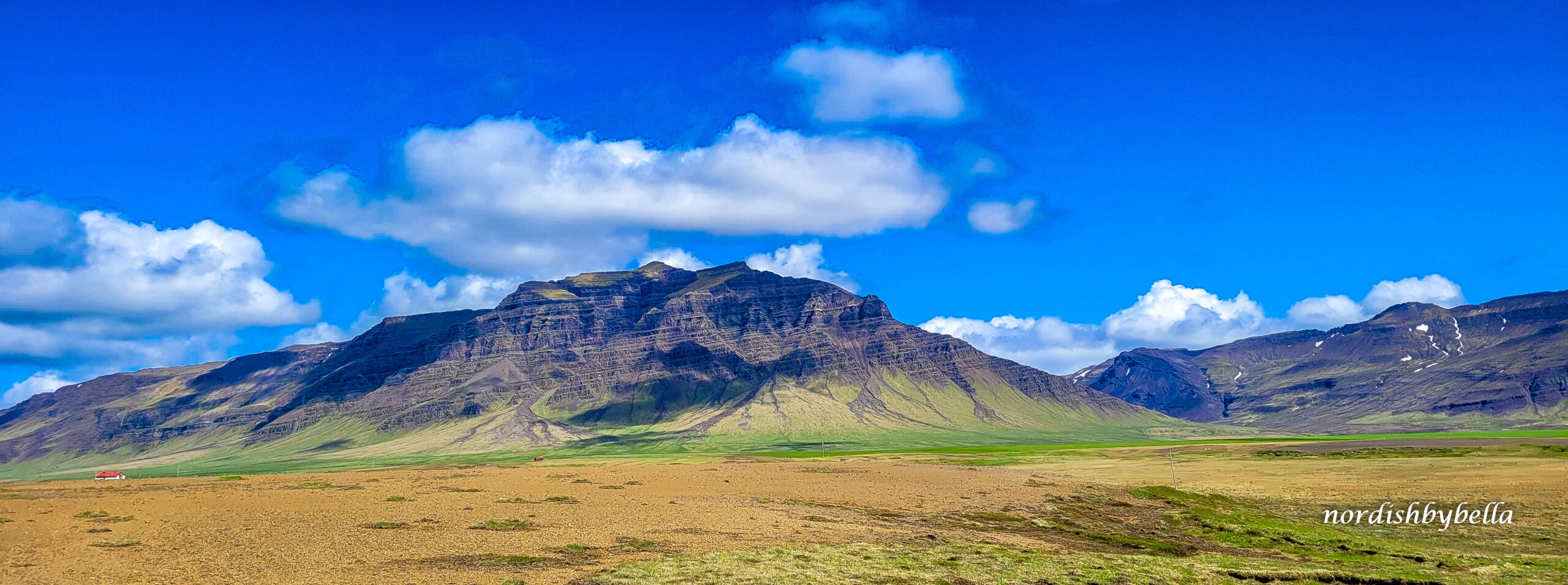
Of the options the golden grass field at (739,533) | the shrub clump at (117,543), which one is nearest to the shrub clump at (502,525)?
the golden grass field at (739,533)

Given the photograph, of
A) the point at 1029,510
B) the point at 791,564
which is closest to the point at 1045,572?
the point at 791,564

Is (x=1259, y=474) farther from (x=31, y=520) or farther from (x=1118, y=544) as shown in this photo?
(x=31, y=520)

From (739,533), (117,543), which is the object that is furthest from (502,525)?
(117,543)

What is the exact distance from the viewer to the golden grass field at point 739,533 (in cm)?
3509

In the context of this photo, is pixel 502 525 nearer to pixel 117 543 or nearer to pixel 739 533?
pixel 739 533

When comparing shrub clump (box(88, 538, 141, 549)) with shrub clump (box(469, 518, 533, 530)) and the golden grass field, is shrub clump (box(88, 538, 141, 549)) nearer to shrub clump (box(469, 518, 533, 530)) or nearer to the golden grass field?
the golden grass field

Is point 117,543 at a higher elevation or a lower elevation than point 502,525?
→ higher

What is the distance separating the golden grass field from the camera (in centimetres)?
3509

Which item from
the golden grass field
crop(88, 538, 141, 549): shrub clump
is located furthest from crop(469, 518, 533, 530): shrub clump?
crop(88, 538, 141, 549): shrub clump

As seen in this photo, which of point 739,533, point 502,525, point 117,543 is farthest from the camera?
point 502,525

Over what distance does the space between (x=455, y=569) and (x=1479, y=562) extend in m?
39.1

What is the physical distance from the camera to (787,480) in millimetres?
80375

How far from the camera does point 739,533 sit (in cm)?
4500

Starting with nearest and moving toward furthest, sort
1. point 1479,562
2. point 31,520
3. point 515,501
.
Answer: point 1479,562 < point 31,520 < point 515,501
